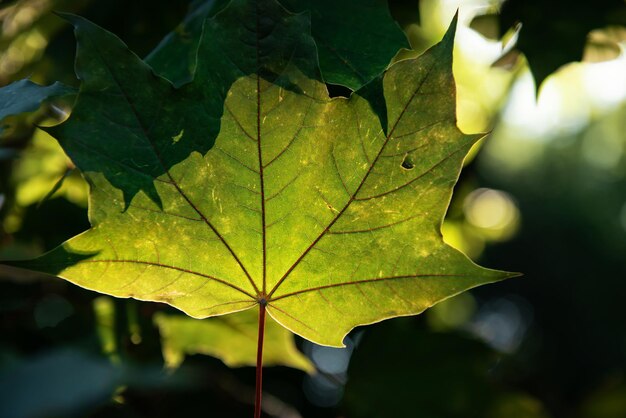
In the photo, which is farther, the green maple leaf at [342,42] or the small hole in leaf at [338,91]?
the small hole in leaf at [338,91]

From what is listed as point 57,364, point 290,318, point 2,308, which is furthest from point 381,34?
point 2,308

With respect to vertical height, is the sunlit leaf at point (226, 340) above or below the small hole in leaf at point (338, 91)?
below

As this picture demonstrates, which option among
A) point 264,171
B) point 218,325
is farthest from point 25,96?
point 218,325

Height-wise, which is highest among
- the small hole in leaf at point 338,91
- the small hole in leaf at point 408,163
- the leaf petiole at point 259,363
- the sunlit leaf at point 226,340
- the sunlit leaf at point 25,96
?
the sunlit leaf at point 25,96

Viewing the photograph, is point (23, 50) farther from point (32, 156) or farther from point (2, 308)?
point (2, 308)

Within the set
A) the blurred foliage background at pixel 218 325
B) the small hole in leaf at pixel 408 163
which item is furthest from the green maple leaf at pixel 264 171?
the blurred foliage background at pixel 218 325

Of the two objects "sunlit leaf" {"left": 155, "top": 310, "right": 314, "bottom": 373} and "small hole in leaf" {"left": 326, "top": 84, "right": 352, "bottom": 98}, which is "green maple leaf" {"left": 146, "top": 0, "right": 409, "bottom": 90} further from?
"sunlit leaf" {"left": 155, "top": 310, "right": 314, "bottom": 373}

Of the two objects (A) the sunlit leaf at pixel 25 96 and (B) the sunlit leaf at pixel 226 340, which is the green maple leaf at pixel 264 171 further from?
(B) the sunlit leaf at pixel 226 340

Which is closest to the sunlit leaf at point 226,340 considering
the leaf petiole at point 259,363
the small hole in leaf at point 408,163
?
the leaf petiole at point 259,363
